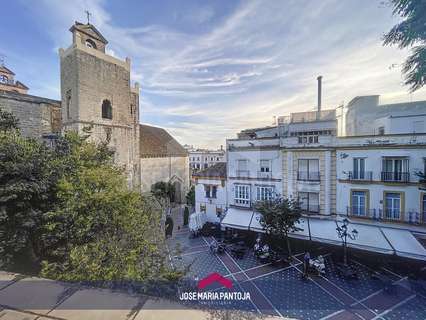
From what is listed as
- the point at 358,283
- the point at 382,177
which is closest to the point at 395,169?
the point at 382,177

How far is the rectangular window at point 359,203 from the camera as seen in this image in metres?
12.0

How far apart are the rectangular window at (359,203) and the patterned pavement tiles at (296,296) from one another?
5226mm

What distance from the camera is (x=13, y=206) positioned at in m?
4.03

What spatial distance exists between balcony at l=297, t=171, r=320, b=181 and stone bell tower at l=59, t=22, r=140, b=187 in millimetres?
10263

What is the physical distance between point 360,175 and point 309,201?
319 centimetres

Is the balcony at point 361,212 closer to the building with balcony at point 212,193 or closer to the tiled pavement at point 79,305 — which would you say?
the building with balcony at point 212,193

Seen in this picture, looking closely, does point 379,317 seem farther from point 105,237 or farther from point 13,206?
point 13,206

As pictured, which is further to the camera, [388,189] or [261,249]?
[261,249]

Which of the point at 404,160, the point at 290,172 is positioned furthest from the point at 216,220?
the point at 404,160

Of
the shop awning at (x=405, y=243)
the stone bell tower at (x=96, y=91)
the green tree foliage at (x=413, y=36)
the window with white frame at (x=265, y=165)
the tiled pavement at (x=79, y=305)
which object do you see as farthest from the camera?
the window with white frame at (x=265, y=165)

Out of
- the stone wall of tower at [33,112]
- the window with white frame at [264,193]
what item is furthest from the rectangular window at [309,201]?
the stone wall of tower at [33,112]

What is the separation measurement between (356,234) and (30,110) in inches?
782

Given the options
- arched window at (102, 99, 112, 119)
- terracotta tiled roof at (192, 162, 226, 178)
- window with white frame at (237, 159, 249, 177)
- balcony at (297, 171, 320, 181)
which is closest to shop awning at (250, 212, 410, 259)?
balcony at (297, 171, 320, 181)

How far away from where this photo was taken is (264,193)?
577 inches
